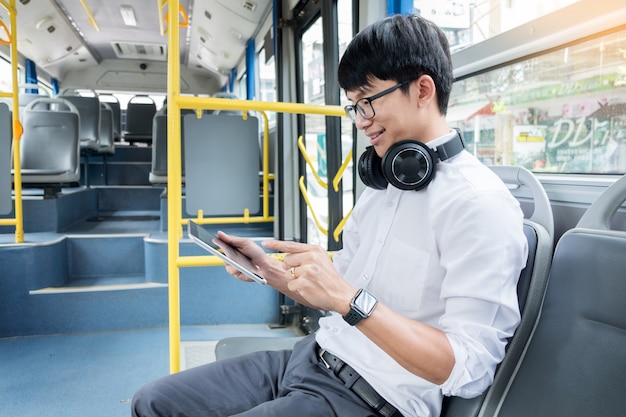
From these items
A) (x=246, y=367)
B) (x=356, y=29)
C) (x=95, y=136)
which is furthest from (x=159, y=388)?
(x=95, y=136)

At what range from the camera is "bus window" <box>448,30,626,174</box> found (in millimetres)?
1149

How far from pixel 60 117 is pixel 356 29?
3148 mm

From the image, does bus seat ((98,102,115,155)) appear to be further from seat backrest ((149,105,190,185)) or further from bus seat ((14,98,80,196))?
seat backrest ((149,105,190,185))

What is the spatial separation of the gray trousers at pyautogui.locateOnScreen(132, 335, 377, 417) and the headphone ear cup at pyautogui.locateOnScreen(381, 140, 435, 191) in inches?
20.1

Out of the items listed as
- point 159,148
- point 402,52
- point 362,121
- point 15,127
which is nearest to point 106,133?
point 159,148

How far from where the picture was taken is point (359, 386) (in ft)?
3.52

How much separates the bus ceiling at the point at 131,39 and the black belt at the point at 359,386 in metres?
3.94

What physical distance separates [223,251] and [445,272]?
0.50 meters

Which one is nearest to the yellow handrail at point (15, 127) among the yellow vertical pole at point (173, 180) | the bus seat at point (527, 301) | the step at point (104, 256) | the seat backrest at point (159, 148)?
the step at point (104, 256)

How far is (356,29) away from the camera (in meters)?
2.27

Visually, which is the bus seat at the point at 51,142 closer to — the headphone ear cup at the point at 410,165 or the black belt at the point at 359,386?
the black belt at the point at 359,386

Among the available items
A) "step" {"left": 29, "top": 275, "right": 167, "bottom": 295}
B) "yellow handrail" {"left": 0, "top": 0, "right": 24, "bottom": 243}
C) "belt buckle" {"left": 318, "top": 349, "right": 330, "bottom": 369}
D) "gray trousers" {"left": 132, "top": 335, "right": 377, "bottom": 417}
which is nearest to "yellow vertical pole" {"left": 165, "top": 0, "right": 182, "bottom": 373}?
"gray trousers" {"left": 132, "top": 335, "right": 377, "bottom": 417}

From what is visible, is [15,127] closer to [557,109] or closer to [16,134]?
[16,134]

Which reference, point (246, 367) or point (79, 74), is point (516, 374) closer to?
point (246, 367)
